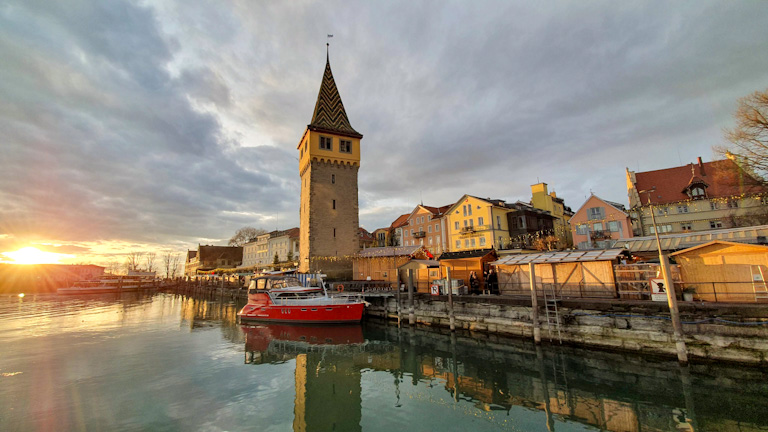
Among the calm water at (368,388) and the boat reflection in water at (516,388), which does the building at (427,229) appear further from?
the boat reflection in water at (516,388)

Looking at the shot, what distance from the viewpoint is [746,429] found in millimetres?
7230

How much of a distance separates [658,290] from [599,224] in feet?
→ 92.4

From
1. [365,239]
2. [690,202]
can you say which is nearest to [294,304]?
[690,202]

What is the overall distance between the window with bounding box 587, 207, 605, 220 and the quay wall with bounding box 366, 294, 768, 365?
28935mm

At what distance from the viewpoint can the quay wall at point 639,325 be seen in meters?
10.5

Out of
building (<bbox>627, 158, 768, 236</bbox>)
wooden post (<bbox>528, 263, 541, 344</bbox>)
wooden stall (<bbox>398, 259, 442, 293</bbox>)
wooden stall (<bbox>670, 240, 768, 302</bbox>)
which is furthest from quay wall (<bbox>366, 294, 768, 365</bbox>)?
building (<bbox>627, 158, 768, 236</bbox>)

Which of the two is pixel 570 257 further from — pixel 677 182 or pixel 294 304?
pixel 677 182

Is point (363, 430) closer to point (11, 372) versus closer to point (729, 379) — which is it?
point (729, 379)

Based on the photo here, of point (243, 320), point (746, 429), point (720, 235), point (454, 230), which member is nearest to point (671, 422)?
point (746, 429)

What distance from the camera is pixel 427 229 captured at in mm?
52875

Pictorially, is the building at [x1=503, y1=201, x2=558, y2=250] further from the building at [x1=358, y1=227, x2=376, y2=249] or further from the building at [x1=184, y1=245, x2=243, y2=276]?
the building at [x1=184, y1=245, x2=243, y2=276]

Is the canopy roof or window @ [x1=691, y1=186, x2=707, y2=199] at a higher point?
window @ [x1=691, y1=186, x2=707, y2=199]

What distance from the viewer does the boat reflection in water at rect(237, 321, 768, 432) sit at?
8.12 m

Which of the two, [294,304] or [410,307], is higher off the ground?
[294,304]
